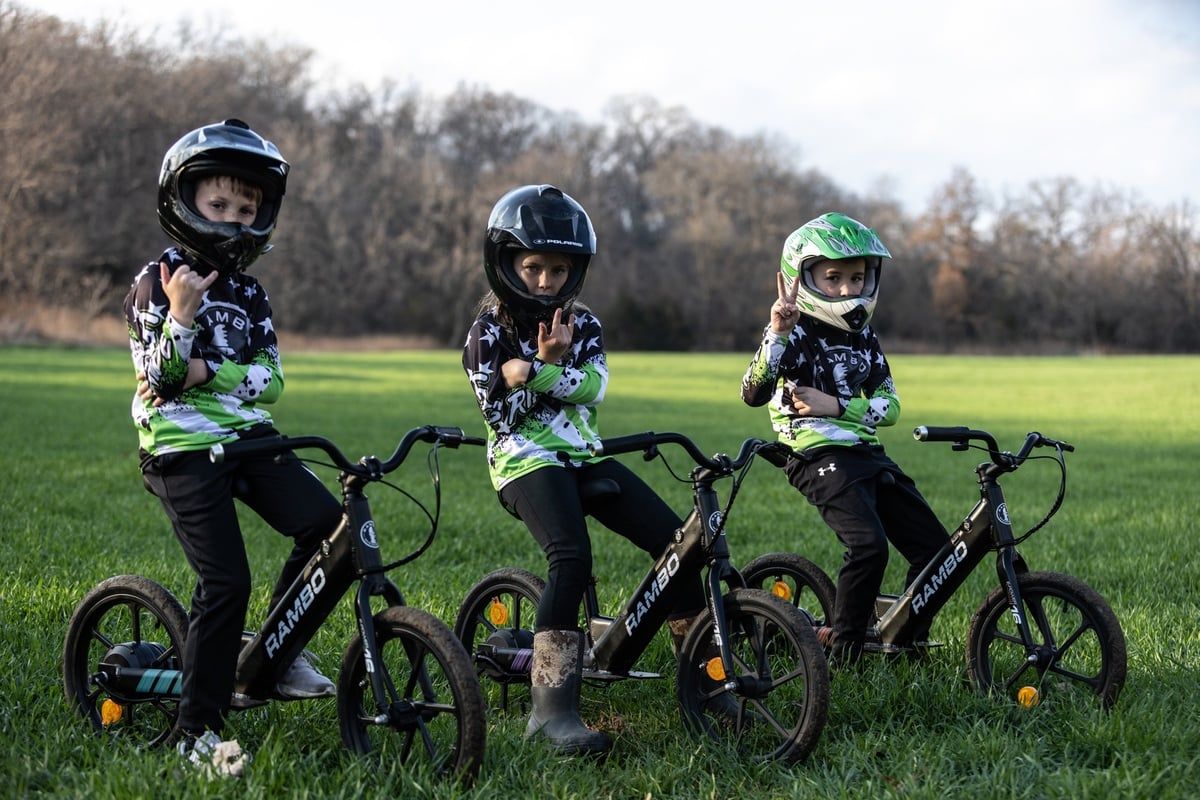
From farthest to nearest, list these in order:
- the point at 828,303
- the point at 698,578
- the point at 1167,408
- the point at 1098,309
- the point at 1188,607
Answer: the point at 1098,309, the point at 1167,408, the point at 1188,607, the point at 828,303, the point at 698,578

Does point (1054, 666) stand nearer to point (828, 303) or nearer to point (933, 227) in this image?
point (828, 303)

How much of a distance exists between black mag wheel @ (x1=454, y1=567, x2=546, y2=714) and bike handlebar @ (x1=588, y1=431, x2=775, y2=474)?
88 centimetres

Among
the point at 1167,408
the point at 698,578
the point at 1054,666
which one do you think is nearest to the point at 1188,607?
the point at 1054,666

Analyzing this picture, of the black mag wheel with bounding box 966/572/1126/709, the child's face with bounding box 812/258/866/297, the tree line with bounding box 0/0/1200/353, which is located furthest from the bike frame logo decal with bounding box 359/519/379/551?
the tree line with bounding box 0/0/1200/353

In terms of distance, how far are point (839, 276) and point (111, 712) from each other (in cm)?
354

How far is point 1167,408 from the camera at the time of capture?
27500 mm

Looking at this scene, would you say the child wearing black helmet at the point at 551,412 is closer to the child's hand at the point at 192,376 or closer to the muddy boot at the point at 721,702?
the muddy boot at the point at 721,702

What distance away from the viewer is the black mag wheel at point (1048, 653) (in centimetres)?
469

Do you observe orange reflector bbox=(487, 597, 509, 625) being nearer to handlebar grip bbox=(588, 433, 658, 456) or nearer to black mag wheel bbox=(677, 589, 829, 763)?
black mag wheel bbox=(677, 589, 829, 763)

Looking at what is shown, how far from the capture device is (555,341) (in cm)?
448

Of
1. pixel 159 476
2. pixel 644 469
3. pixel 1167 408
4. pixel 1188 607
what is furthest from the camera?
pixel 1167 408

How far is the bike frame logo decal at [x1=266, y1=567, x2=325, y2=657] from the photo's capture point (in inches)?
164

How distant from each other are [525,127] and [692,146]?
11.7 meters

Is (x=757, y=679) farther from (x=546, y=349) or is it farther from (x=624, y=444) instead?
(x=546, y=349)
